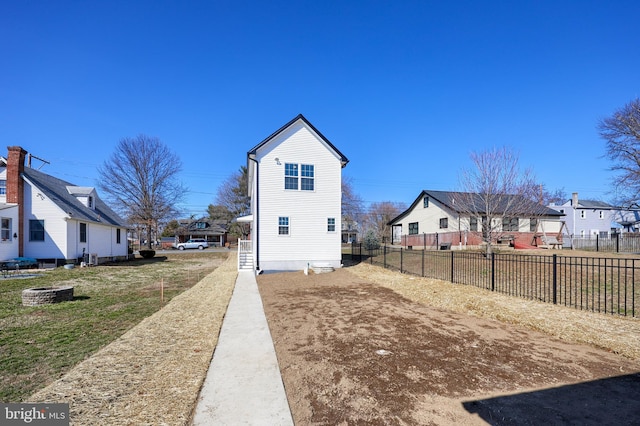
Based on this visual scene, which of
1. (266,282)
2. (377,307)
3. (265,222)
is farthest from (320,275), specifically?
(377,307)

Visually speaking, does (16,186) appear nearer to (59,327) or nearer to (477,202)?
(59,327)

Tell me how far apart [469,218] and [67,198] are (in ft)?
103

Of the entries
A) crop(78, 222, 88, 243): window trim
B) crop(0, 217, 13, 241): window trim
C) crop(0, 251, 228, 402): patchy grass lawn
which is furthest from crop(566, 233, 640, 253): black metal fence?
crop(0, 217, 13, 241): window trim

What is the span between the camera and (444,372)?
412 cm

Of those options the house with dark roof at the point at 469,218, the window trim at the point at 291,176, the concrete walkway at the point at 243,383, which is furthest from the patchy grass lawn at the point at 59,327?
the house with dark roof at the point at 469,218

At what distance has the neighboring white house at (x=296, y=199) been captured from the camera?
51.7 ft

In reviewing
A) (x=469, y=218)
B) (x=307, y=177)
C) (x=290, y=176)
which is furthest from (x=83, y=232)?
(x=469, y=218)

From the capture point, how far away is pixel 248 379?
403 cm

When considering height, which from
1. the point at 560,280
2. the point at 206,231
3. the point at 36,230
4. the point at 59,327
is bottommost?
the point at 59,327

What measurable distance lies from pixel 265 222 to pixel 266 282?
12.2 feet

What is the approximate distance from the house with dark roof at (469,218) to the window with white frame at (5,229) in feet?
94.8

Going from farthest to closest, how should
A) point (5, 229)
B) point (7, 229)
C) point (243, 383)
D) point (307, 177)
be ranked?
point (7, 229)
point (5, 229)
point (307, 177)
point (243, 383)

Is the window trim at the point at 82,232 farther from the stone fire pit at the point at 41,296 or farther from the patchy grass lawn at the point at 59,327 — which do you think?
the stone fire pit at the point at 41,296

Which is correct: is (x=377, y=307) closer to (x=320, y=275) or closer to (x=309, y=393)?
(x=309, y=393)
